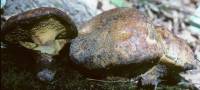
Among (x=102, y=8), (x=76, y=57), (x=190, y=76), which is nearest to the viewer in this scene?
(x=76, y=57)

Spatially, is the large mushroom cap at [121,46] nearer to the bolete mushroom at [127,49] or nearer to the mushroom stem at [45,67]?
the bolete mushroom at [127,49]

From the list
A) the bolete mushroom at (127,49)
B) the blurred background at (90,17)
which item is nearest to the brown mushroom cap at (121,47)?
the bolete mushroom at (127,49)

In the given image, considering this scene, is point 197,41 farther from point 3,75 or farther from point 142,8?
point 3,75

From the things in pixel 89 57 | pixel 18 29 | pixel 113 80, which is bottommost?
pixel 113 80

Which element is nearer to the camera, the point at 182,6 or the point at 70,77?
the point at 70,77

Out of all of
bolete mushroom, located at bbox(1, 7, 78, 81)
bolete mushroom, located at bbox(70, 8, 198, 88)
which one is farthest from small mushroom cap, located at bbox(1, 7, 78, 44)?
bolete mushroom, located at bbox(70, 8, 198, 88)

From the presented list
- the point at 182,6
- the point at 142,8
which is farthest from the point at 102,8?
Answer: the point at 182,6

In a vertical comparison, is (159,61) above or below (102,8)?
→ below
